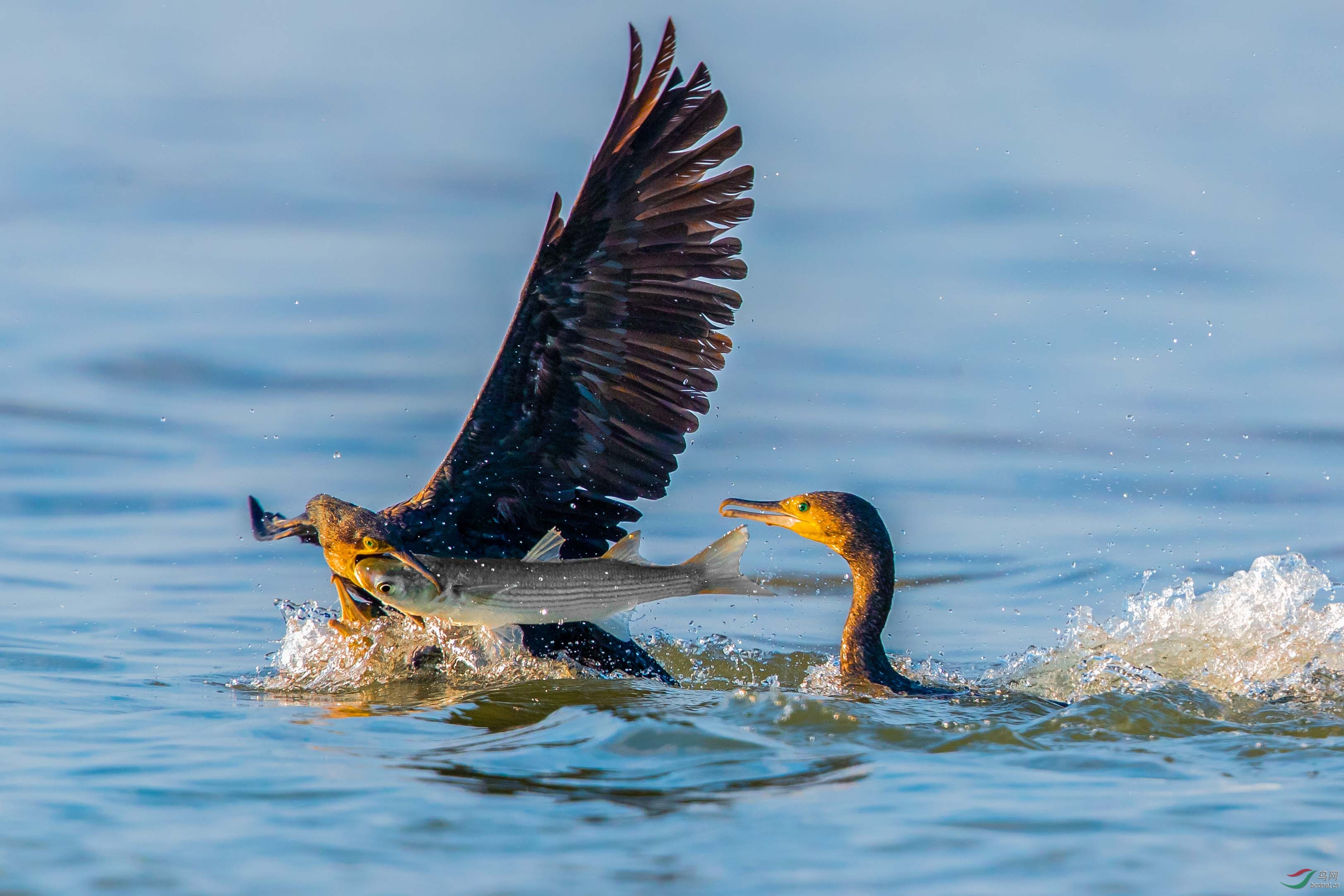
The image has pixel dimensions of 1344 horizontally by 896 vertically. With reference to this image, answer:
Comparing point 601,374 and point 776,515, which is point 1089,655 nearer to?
point 776,515

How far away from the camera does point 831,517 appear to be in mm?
6547

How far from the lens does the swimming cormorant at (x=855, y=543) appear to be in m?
6.42

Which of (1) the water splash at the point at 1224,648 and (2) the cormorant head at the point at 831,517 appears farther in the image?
(2) the cormorant head at the point at 831,517

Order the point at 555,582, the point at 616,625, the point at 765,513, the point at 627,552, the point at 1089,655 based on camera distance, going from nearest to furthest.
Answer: the point at 555,582, the point at 627,552, the point at 616,625, the point at 765,513, the point at 1089,655

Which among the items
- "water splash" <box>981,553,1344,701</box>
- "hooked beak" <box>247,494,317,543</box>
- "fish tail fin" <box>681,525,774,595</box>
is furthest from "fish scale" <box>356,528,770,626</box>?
"water splash" <box>981,553,1344,701</box>

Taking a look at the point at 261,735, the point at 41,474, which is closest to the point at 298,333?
the point at 41,474

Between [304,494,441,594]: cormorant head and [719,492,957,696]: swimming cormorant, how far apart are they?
1348mm

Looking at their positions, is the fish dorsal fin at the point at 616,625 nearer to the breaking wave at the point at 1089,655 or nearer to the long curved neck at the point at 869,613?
the breaking wave at the point at 1089,655

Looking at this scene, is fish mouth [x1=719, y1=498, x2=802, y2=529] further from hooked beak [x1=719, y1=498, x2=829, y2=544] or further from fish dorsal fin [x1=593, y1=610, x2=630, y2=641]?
fish dorsal fin [x1=593, y1=610, x2=630, y2=641]

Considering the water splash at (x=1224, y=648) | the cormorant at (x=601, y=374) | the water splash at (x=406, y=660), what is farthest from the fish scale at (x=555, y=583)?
the water splash at (x=1224, y=648)

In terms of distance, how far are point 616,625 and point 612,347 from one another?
1.07m

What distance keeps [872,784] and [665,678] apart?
214cm
